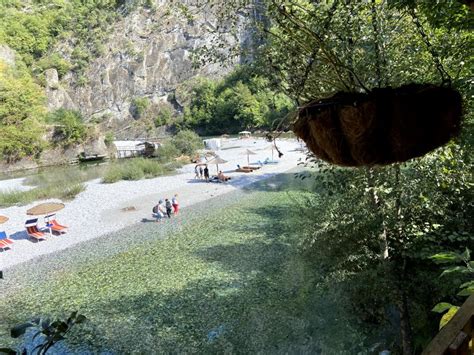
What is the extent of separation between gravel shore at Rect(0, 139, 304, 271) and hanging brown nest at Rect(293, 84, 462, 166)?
766 cm

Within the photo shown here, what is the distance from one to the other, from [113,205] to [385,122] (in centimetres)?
1607

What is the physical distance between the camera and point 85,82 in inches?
2421

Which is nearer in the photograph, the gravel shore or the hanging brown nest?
the hanging brown nest

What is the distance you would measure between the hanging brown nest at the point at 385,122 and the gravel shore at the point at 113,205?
7.66m

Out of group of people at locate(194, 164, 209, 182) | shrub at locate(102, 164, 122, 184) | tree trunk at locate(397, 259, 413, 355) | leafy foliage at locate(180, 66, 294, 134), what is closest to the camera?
tree trunk at locate(397, 259, 413, 355)

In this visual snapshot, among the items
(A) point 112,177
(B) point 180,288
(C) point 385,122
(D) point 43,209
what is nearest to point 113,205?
(D) point 43,209

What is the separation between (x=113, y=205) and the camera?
52.2 feet

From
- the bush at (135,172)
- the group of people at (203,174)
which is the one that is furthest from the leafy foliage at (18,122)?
the group of people at (203,174)

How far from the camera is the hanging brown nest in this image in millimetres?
1062

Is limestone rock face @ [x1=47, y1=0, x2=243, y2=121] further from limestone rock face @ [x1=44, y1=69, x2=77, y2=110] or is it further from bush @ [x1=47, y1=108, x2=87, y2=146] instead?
bush @ [x1=47, y1=108, x2=87, y2=146]

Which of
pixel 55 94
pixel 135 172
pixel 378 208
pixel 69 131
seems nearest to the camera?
pixel 378 208

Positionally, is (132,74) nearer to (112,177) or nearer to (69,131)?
(69,131)

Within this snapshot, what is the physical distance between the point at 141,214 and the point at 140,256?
444 centimetres

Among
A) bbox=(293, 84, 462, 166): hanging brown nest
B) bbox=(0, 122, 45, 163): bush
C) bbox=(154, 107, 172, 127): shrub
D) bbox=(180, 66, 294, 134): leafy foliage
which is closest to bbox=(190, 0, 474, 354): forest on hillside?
bbox=(293, 84, 462, 166): hanging brown nest
